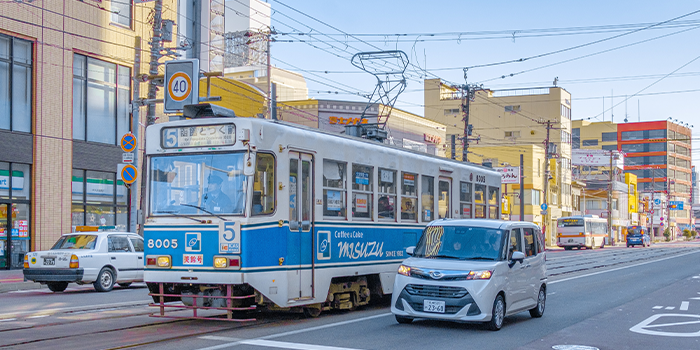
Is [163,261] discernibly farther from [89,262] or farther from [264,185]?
[89,262]

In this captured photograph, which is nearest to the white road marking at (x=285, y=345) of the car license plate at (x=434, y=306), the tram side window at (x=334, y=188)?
the car license plate at (x=434, y=306)

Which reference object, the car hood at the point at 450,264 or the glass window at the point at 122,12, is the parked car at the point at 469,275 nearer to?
the car hood at the point at 450,264

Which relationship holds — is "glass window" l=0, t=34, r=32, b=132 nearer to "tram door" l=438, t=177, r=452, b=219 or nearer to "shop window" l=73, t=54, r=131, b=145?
"shop window" l=73, t=54, r=131, b=145

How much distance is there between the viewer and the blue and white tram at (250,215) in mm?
11094

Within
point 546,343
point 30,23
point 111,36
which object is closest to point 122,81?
point 111,36

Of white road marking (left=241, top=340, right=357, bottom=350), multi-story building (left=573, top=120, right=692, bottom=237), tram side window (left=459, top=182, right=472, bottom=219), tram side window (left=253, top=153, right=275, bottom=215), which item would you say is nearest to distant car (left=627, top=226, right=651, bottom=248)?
multi-story building (left=573, top=120, right=692, bottom=237)

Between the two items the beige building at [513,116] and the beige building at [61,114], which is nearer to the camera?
the beige building at [61,114]

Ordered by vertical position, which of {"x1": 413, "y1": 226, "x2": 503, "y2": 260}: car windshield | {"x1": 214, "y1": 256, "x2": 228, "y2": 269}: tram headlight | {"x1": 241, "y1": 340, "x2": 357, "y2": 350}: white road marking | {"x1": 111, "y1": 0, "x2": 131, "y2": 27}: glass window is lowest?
{"x1": 241, "y1": 340, "x2": 357, "y2": 350}: white road marking

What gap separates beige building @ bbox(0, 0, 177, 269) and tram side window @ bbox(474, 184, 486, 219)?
12.5 metres

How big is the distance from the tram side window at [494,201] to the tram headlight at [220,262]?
9.77 meters

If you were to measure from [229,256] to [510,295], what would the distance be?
448 cm

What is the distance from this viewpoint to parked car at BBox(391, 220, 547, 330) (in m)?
11.3

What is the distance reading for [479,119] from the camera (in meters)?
90.4

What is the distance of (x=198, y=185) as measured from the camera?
1139cm
